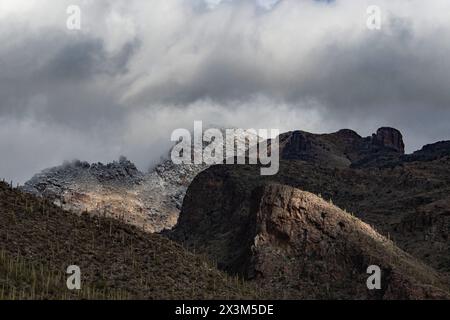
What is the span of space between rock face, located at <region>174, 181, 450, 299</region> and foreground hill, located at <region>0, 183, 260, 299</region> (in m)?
20.0

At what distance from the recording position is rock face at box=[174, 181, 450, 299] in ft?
271

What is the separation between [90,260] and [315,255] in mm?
38330

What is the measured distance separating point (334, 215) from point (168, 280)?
39337mm

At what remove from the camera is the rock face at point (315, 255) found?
271ft

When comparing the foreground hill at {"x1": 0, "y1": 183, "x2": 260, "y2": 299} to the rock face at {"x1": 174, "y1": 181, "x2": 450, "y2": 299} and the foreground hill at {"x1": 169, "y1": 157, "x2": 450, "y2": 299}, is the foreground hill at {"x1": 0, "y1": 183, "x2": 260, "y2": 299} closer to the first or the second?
the rock face at {"x1": 174, "y1": 181, "x2": 450, "y2": 299}

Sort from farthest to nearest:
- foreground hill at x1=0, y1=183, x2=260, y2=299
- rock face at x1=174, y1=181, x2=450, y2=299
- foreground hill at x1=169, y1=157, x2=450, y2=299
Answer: foreground hill at x1=169, y1=157, x2=450, y2=299, rock face at x1=174, y1=181, x2=450, y2=299, foreground hill at x1=0, y1=183, x2=260, y2=299

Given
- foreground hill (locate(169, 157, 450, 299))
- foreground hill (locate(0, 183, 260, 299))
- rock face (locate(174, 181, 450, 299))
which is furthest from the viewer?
foreground hill (locate(169, 157, 450, 299))

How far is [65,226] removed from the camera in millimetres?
63656

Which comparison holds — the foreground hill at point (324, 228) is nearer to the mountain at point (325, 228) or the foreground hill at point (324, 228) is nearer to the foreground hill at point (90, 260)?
the mountain at point (325, 228)

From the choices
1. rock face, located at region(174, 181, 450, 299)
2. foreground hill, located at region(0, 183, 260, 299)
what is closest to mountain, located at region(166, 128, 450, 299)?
rock face, located at region(174, 181, 450, 299)

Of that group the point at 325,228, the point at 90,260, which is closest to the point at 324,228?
the point at 325,228

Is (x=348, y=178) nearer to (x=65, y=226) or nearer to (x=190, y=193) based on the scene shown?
(x=190, y=193)

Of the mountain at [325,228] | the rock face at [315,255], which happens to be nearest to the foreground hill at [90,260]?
the rock face at [315,255]
